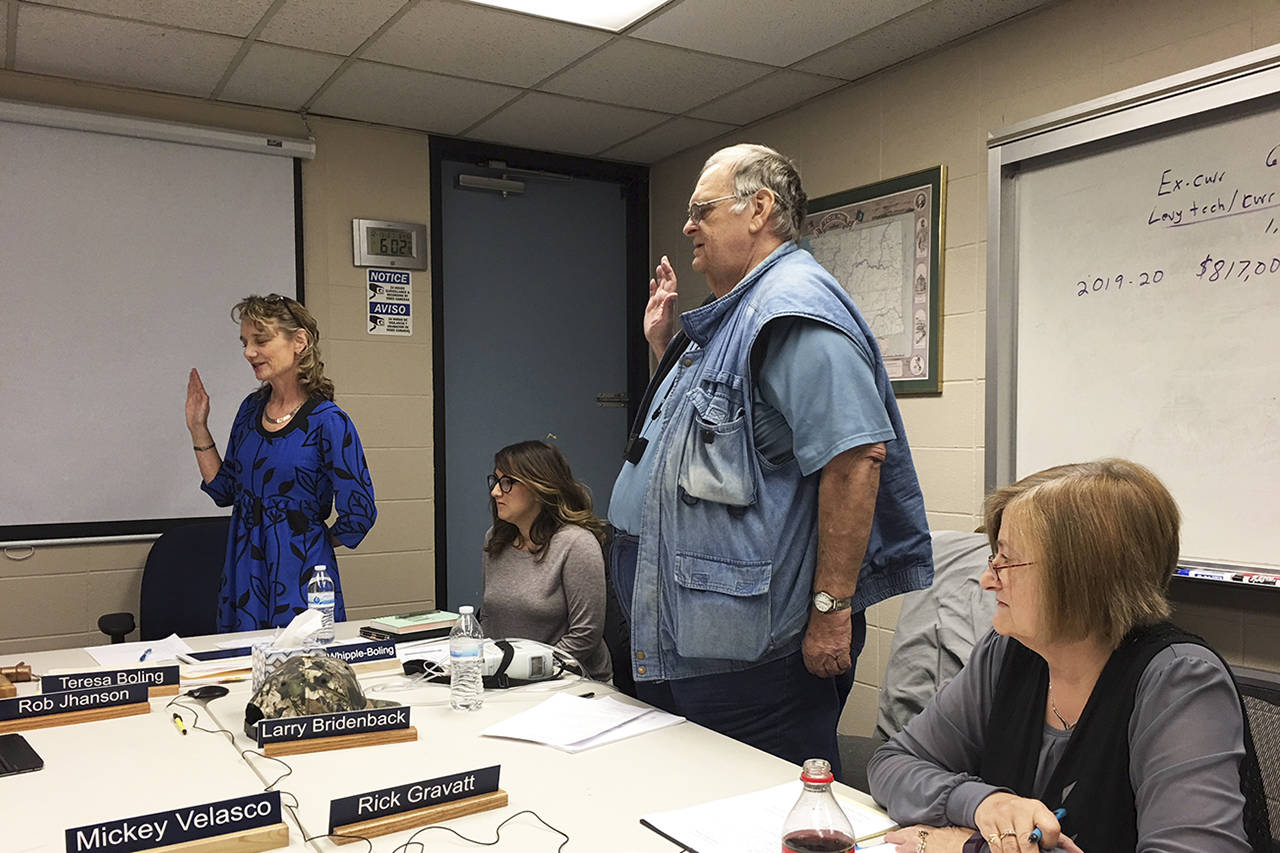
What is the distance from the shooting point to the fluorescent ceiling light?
284cm

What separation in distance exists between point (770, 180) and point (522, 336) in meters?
2.60

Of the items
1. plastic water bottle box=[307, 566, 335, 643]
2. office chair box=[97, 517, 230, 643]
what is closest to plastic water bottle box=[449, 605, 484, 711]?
plastic water bottle box=[307, 566, 335, 643]

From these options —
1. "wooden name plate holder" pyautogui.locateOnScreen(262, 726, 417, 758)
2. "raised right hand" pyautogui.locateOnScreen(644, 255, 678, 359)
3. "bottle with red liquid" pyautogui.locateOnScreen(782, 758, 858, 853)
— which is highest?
"raised right hand" pyautogui.locateOnScreen(644, 255, 678, 359)

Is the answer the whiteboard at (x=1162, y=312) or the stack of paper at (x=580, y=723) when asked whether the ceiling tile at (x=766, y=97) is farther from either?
the stack of paper at (x=580, y=723)

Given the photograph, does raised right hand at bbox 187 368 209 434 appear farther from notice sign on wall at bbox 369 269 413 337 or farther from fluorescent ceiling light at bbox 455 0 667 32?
fluorescent ceiling light at bbox 455 0 667 32

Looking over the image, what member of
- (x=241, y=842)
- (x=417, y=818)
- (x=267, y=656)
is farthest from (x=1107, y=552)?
(x=267, y=656)

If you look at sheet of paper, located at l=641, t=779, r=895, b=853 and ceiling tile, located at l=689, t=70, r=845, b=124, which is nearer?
sheet of paper, located at l=641, t=779, r=895, b=853

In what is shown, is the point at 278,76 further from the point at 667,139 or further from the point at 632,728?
the point at 632,728

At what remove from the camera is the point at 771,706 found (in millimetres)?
1791

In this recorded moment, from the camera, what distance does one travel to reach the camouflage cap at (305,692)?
5.54 feet

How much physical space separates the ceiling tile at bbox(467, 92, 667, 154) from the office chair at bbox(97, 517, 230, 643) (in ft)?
6.15

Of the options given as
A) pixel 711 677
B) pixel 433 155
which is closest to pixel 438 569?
pixel 433 155

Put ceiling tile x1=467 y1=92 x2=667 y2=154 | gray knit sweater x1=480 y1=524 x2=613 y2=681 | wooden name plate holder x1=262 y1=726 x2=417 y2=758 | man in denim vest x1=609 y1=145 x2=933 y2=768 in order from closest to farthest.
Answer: wooden name plate holder x1=262 y1=726 x2=417 y2=758 → man in denim vest x1=609 y1=145 x2=933 y2=768 → gray knit sweater x1=480 y1=524 x2=613 y2=681 → ceiling tile x1=467 y1=92 x2=667 y2=154

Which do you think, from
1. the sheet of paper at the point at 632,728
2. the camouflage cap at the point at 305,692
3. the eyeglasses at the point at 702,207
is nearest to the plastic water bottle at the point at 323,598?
the camouflage cap at the point at 305,692
